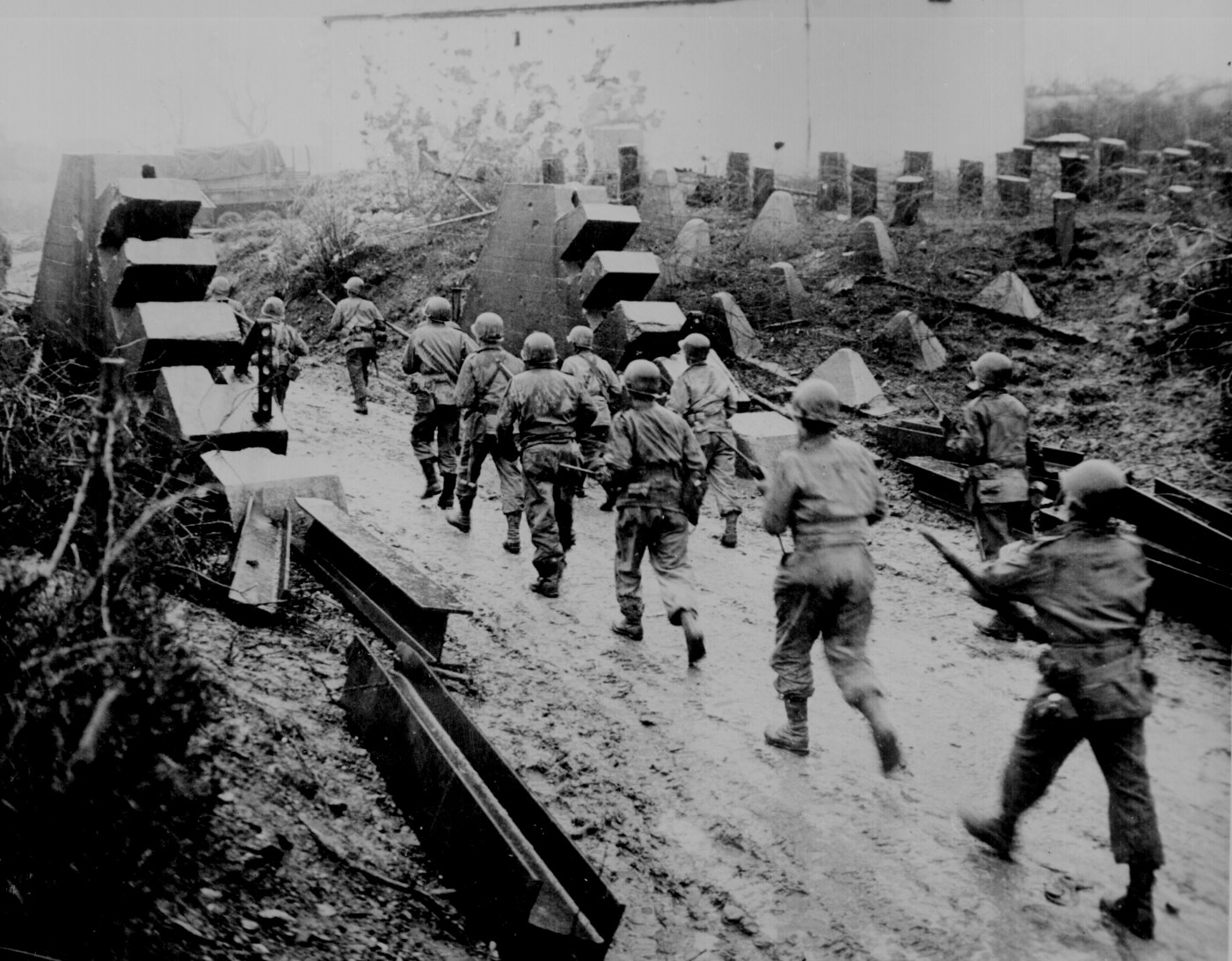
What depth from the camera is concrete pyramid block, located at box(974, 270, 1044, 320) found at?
513 inches

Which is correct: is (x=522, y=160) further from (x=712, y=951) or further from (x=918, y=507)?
(x=712, y=951)

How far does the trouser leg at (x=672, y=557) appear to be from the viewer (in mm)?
6906

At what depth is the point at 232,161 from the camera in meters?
30.2

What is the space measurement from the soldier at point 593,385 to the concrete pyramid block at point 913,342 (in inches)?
179

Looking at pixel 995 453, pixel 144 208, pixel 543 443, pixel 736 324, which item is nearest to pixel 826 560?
pixel 995 453

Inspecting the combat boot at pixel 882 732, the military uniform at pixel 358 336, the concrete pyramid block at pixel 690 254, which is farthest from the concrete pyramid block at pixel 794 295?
the combat boot at pixel 882 732

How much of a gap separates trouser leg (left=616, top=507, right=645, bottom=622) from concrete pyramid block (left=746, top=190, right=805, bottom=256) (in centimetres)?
965

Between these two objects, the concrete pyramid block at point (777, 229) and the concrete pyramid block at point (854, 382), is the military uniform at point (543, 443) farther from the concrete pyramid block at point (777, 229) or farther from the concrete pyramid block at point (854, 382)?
the concrete pyramid block at point (777, 229)

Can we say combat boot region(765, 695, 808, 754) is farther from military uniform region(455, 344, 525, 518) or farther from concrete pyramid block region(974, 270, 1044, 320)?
concrete pyramid block region(974, 270, 1044, 320)

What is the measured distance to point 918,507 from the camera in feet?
33.6

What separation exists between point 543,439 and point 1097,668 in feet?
16.1

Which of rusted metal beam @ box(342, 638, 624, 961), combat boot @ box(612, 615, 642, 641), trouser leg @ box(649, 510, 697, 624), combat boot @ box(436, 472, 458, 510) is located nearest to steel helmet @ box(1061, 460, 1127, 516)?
rusted metal beam @ box(342, 638, 624, 961)

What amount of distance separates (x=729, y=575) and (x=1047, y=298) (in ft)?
24.3

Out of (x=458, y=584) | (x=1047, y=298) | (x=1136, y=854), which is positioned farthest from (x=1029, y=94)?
(x=1136, y=854)
